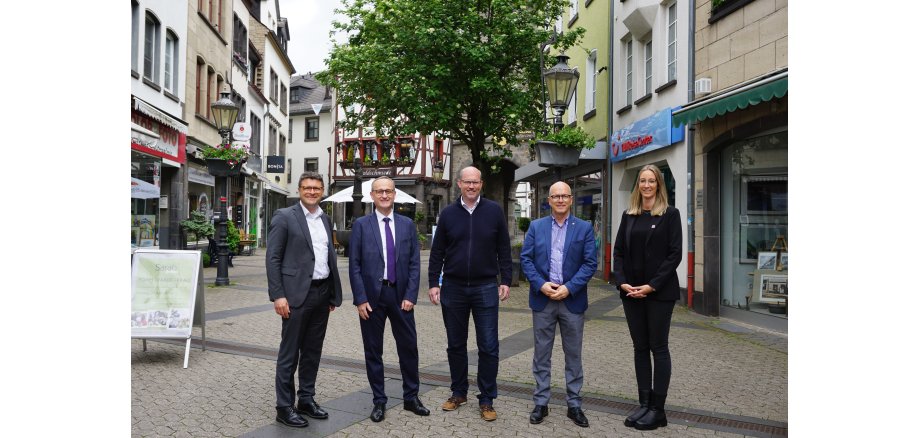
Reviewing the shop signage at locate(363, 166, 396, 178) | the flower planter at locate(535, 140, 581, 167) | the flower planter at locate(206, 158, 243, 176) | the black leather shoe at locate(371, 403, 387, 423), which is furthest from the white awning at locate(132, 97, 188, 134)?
the shop signage at locate(363, 166, 396, 178)

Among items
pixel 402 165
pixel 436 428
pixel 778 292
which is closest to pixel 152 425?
pixel 436 428

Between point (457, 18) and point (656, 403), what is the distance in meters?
11.7

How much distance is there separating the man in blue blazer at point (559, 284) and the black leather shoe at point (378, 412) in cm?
110

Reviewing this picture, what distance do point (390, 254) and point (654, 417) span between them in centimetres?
227

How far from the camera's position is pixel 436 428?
4.71 m

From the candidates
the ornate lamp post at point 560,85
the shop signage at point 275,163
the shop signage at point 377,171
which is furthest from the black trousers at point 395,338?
the shop signage at point 377,171

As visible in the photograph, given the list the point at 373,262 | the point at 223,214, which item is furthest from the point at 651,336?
the point at 223,214

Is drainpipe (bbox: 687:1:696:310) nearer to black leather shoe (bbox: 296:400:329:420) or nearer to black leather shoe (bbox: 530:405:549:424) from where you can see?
black leather shoe (bbox: 530:405:549:424)

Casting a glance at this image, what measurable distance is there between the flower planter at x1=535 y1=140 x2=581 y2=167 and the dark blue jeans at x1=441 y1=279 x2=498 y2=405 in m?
5.92

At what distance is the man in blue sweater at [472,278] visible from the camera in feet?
16.9

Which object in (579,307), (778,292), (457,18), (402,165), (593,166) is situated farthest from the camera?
(402,165)

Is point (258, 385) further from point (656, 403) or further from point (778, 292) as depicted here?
point (778, 292)

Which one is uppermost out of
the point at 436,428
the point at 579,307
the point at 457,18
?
the point at 457,18

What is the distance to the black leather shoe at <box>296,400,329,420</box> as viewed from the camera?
192 inches
